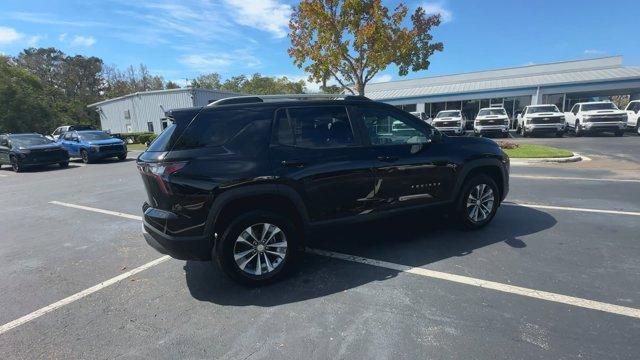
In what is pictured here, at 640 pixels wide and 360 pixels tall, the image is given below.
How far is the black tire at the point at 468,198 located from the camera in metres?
4.95

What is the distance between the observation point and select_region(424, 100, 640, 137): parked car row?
19.5 m

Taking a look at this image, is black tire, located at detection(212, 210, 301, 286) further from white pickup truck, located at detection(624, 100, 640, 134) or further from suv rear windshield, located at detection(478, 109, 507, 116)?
white pickup truck, located at detection(624, 100, 640, 134)

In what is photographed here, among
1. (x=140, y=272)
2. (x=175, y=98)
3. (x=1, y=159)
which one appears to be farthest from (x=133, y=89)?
(x=140, y=272)

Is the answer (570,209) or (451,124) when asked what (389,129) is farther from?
(451,124)

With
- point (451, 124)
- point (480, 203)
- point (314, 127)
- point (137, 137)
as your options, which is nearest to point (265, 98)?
point (314, 127)

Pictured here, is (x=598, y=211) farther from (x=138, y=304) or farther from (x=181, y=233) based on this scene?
(x=138, y=304)

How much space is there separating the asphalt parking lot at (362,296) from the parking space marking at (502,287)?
0.02 meters

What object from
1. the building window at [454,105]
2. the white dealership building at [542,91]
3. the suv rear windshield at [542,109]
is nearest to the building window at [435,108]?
the white dealership building at [542,91]

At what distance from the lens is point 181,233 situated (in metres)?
3.52

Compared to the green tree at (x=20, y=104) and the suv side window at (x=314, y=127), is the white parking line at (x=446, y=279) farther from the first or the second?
the green tree at (x=20, y=104)

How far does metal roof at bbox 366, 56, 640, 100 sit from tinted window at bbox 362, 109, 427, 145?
31.5 m

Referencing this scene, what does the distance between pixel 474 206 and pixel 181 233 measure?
383 centimetres

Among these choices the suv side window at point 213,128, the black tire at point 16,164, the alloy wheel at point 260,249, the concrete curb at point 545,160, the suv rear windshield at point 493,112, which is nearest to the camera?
the suv side window at point 213,128

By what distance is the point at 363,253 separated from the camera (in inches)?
179
